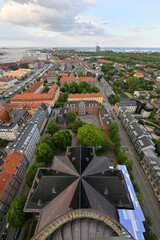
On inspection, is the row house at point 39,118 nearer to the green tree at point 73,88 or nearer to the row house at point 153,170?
the green tree at point 73,88

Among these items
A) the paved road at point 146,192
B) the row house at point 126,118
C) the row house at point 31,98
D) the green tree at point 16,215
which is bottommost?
the paved road at point 146,192

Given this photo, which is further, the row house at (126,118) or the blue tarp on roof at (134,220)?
the row house at (126,118)

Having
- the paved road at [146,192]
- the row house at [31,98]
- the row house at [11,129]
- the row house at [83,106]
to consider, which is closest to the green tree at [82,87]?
the row house at [31,98]

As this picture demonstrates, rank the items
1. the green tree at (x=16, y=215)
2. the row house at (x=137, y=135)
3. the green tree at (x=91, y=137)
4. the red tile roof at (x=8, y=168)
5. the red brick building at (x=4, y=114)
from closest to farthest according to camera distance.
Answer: the green tree at (x=16, y=215)
the red tile roof at (x=8, y=168)
the green tree at (x=91, y=137)
the row house at (x=137, y=135)
the red brick building at (x=4, y=114)

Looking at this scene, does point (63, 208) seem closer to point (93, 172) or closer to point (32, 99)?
point (93, 172)

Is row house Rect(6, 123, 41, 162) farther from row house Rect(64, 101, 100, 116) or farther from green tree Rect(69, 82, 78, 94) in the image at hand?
green tree Rect(69, 82, 78, 94)

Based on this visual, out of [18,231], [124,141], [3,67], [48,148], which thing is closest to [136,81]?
[124,141]
